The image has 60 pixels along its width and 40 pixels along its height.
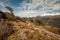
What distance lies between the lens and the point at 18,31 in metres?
4.13

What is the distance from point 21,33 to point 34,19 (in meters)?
1.38

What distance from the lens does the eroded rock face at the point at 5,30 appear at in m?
4.01

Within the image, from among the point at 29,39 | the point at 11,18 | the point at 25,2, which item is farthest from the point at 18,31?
the point at 25,2

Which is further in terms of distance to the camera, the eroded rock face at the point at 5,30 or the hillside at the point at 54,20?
the hillside at the point at 54,20

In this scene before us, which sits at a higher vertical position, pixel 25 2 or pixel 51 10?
pixel 25 2

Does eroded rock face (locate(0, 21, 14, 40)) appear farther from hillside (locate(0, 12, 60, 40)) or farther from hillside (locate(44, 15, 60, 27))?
hillside (locate(44, 15, 60, 27))

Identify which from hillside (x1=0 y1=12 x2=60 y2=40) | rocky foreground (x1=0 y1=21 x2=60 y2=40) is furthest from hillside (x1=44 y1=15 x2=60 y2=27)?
rocky foreground (x1=0 y1=21 x2=60 y2=40)

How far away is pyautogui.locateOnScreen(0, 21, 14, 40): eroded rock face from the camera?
13.2 ft

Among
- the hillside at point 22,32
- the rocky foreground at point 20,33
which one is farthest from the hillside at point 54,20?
the rocky foreground at point 20,33

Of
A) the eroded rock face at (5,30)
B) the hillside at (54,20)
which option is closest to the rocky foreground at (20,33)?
the eroded rock face at (5,30)

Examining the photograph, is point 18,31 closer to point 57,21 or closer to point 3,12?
point 3,12

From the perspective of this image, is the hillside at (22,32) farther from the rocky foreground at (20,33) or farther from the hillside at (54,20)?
the hillside at (54,20)

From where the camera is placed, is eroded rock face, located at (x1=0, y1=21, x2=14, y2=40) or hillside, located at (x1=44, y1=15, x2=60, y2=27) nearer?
eroded rock face, located at (x1=0, y1=21, x2=14, y2=40)

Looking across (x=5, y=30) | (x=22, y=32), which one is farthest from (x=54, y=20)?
(x=5, y=30)
